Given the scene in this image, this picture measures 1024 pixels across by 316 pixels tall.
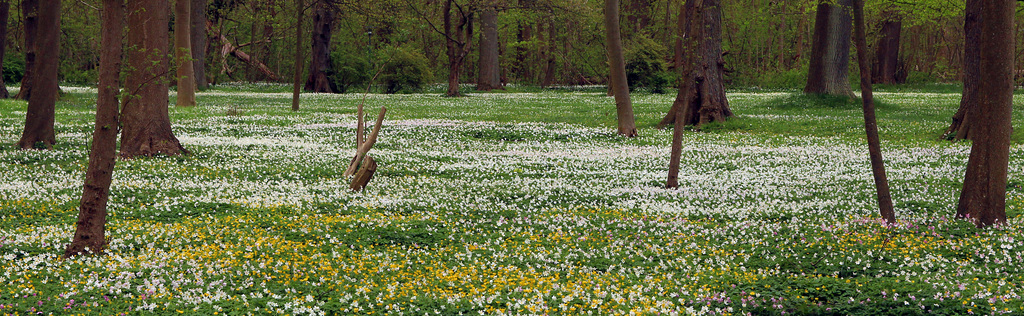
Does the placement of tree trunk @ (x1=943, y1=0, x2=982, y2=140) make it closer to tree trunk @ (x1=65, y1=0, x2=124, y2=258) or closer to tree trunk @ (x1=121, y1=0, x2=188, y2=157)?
tree trunk @ (x1=121, y1=0, x2=188, y2=157)

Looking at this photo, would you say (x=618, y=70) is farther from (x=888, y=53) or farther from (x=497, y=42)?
(x=888, y=53)

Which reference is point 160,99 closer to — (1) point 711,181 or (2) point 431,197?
(2) point 431,197

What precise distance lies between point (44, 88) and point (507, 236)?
1141 cm

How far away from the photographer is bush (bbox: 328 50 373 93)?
170 ft

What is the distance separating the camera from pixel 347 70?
51.7 metres

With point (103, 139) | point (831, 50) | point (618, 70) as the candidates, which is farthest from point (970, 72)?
point (103, 139)

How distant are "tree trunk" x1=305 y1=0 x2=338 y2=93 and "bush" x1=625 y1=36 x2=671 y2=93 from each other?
1899cm

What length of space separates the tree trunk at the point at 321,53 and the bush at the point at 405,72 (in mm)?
3813

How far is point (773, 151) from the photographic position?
719 inches

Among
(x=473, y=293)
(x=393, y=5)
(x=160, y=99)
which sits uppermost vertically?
(x=393, y=5)

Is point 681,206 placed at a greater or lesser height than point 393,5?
lesser

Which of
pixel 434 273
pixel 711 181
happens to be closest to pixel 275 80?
pixel 711 181

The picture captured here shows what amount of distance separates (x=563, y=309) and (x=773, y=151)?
1308 centimetres

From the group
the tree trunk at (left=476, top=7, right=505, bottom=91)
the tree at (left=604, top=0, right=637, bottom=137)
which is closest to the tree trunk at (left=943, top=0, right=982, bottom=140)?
the tree at (left=604, top=0, right=637, bottom=137)
